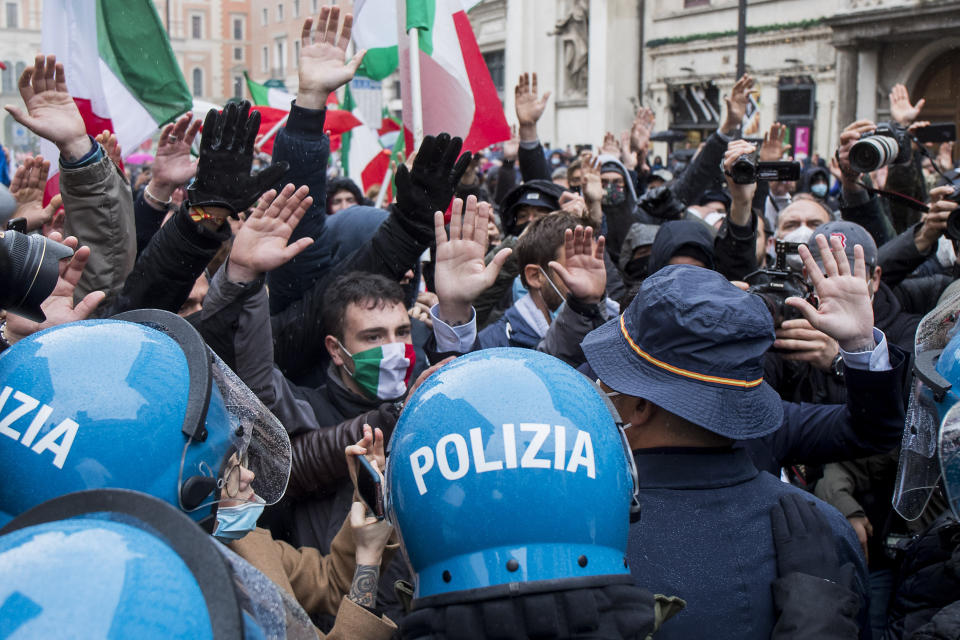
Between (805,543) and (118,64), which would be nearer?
(805,543)

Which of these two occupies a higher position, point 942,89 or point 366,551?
point 942,89

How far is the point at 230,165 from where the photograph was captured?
116 inches

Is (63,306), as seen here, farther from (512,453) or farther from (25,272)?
(512,453)

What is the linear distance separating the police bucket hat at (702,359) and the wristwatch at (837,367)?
2.70ft

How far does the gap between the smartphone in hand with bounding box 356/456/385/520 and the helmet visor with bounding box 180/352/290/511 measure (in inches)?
10.6

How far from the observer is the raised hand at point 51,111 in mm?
3195

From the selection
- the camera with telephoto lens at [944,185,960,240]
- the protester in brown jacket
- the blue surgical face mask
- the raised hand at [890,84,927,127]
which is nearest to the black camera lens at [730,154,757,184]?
the camera with telephoto lens at [944,185,960,240]

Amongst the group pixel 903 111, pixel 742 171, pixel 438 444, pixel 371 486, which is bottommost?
pixel 371 486

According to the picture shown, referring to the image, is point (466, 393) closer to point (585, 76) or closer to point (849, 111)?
point (849, 111)

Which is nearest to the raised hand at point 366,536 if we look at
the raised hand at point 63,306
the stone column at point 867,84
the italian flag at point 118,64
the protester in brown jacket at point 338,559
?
the protester in brown jacket at point 338,559

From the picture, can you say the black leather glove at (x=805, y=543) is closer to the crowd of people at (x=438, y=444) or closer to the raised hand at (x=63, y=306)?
the crowd of people at (x=438, y=444)

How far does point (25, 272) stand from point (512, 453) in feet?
3.23

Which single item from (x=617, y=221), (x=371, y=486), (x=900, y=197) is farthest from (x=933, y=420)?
(x=617, y=221)

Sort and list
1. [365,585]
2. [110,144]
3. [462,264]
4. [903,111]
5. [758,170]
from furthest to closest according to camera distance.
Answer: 1. [903,111]
2. [758,170]
3. [110,144]
4. [462,264]
5. [365,585]
